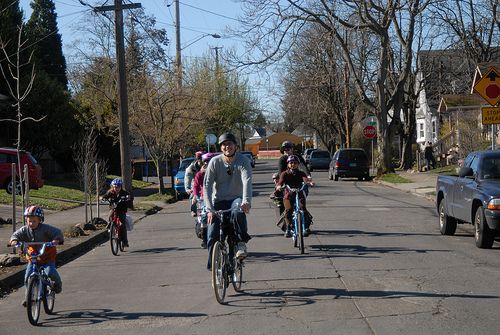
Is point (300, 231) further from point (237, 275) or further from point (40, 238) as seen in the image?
point (40, 238)

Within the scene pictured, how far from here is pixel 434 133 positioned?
61656mm

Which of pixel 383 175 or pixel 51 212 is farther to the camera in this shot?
pixel 383 175

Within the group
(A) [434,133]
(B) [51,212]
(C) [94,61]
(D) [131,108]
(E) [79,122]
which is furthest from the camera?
(A) [434,133]

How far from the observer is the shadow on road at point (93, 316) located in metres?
7.72

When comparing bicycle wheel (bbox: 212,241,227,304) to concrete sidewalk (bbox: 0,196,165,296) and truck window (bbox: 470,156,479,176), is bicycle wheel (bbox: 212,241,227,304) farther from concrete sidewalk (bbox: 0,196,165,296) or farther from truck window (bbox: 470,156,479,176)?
truck window (bbox: 470,156,479,176)

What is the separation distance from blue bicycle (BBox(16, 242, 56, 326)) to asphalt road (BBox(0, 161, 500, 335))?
177 millimetres

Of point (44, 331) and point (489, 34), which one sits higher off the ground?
point (489, 34)

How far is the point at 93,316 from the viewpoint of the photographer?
8008 millimetres

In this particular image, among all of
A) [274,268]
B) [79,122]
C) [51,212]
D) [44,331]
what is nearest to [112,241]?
[274,268]

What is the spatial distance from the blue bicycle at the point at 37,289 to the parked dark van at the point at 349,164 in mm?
30124

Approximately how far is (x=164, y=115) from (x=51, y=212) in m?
9.99

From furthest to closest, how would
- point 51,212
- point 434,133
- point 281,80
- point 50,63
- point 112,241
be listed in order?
point 434,133
point 50,63
point 281,80
point 51,212
point 112,241

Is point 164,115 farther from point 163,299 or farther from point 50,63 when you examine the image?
point 50,63

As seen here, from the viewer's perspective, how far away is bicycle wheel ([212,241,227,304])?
26.0 ft
